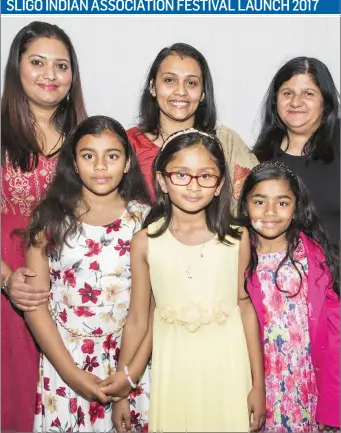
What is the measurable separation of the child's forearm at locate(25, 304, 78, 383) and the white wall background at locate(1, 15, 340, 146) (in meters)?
1.27

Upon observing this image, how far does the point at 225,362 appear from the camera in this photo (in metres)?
1.99

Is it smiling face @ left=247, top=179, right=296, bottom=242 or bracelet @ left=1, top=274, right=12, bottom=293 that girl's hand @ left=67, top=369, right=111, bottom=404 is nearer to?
bracelet @ left=1, top=274, right=12, bottom=293

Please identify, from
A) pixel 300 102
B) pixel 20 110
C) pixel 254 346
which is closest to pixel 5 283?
pixel 20 110

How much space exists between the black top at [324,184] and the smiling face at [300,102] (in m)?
0.14

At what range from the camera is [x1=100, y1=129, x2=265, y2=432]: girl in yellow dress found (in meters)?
1.98

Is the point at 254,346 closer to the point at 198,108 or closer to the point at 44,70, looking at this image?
the point at 198,108

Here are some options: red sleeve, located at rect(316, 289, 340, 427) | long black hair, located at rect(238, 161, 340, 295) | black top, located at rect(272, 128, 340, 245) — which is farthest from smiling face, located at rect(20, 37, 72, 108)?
red sleeve, located at rect(316, 289, 340, 427)

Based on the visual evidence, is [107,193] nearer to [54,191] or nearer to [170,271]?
[54,191]

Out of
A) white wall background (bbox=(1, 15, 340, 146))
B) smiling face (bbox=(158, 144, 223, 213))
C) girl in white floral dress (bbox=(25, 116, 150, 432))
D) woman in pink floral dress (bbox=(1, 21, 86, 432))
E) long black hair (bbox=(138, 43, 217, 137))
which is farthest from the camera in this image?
white wall background (bbox=(1, 15, 340, 146))

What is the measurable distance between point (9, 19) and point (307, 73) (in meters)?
1.46

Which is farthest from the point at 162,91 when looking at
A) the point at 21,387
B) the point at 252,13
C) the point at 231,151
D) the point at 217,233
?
the point at 21,387

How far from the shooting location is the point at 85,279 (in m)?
2.08

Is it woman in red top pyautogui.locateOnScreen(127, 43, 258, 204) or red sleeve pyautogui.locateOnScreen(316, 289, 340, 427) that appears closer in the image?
red sleeve pyautogui.locateOnScreen(316, 289, 340, 427)

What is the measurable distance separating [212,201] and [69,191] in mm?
479
